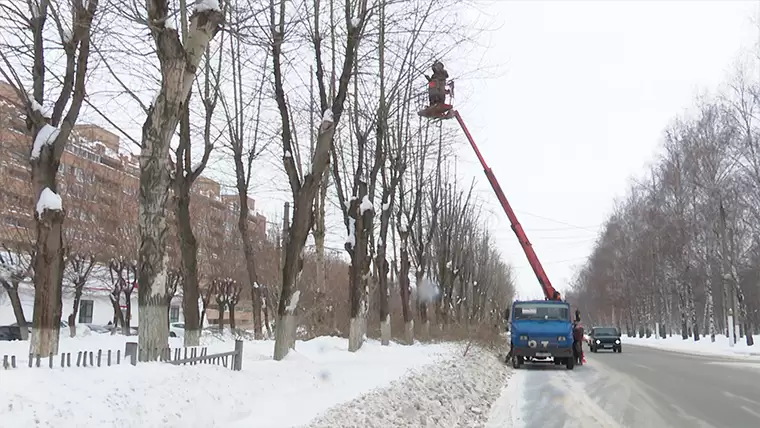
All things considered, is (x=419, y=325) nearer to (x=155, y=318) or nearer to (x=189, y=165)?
(x=189, y=165)

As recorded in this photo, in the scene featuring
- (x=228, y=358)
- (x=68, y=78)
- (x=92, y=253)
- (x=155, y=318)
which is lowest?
(x=228, y=358)

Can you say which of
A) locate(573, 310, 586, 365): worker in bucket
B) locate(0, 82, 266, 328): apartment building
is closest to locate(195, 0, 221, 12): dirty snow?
locate(0, 82, 266, 328): apartment building

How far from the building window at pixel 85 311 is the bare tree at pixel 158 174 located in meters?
43.8

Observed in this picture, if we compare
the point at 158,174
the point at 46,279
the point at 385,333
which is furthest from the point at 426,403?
the point at 385,333

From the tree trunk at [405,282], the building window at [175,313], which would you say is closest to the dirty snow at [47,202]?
the tree trunk at [405,282]

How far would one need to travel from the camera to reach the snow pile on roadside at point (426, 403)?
25.4ft

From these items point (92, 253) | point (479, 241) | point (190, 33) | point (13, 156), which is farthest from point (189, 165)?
point (479, 241)

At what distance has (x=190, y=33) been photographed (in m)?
8.74

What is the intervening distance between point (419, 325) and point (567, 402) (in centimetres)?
1833

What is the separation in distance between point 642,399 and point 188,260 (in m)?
10.5

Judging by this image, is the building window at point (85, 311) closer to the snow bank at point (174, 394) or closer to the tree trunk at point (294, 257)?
the tree trunk at point (294, 257)

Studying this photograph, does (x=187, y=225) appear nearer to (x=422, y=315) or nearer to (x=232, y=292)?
(x=422, y=315)

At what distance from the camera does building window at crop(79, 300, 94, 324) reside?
4788cm

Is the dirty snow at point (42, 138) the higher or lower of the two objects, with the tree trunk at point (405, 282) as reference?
higher
